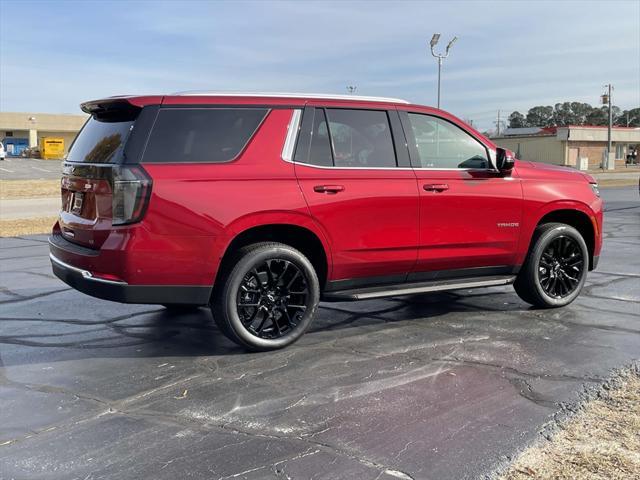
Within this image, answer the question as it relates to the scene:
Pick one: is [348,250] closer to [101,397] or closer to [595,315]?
[101,397]

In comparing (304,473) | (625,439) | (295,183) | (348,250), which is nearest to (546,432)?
(625,439)

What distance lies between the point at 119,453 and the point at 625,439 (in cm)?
265

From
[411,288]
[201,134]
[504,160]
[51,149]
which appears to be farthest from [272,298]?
[51,149]

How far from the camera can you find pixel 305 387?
4242mm

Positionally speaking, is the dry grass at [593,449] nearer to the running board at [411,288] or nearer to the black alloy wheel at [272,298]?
the running board at [411,288]

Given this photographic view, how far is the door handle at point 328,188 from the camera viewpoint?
5004 mm

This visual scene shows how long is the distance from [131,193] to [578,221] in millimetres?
4525

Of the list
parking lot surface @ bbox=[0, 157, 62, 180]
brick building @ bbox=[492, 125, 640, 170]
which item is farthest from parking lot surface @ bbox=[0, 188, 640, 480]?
brick building @ bbox=[492, 125, 640, 170]

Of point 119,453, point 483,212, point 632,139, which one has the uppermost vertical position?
point 632,139

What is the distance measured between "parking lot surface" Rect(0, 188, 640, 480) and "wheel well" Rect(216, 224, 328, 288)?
26.5 inches

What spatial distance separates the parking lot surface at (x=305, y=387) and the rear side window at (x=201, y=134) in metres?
1.54

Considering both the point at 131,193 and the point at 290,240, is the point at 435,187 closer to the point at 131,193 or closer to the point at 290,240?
the point at 290,240

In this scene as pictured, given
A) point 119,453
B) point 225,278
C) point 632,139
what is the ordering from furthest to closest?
point 632,139
point 225,278
point 119,453

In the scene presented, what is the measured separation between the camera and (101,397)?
4.10 m
